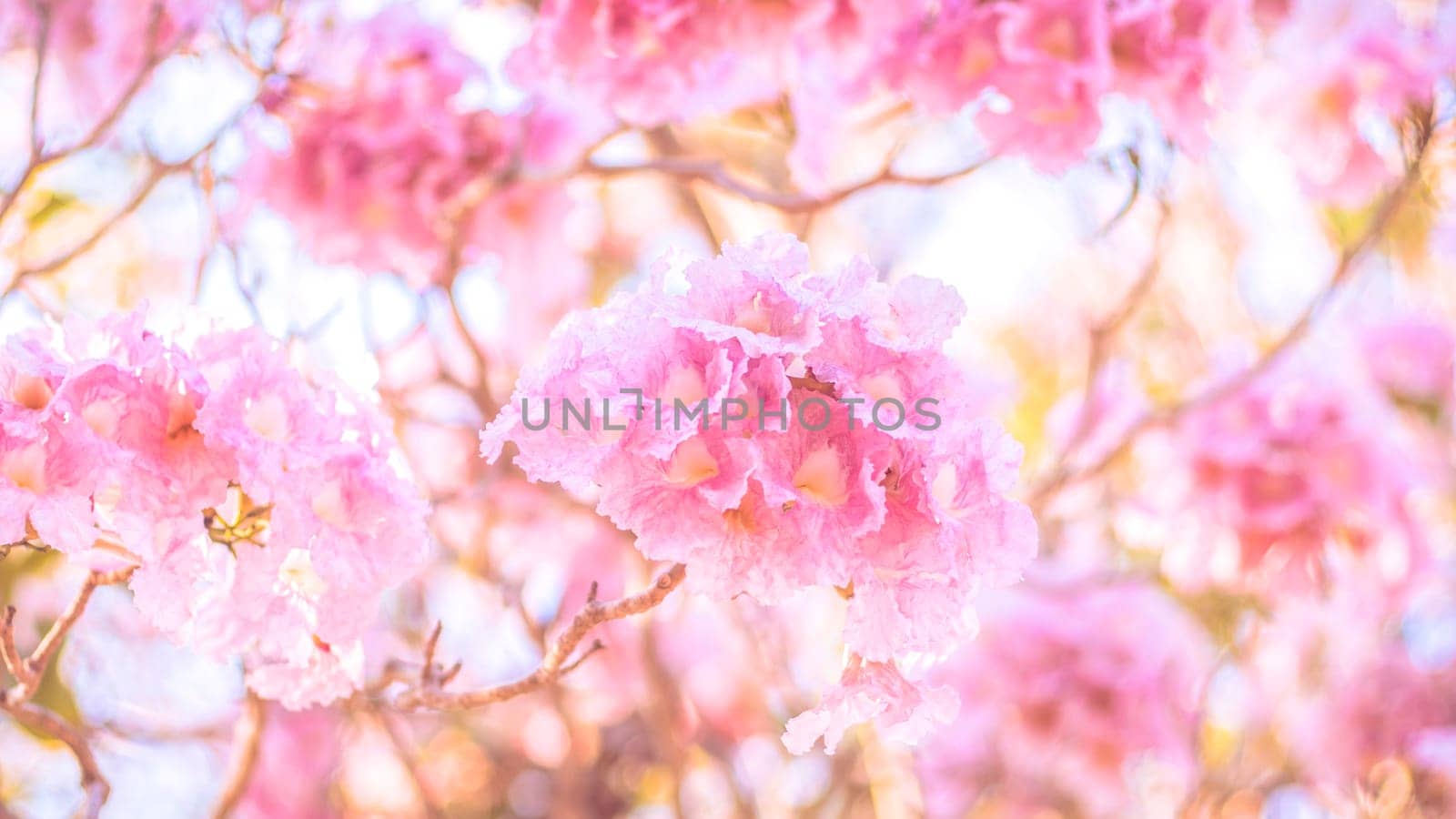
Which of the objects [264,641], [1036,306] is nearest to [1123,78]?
[264,641]

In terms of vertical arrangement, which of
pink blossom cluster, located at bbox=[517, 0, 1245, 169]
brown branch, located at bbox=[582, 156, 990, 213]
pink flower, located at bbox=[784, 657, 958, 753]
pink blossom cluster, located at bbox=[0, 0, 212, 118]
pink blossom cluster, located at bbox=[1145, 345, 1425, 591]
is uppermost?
pink blossom cluster, located at bbox=[0, 0, 212, 118]

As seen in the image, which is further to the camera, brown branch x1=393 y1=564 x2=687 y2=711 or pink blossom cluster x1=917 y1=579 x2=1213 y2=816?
pink blossom cluster x1=917 y1=579 x2=1213 y2=816

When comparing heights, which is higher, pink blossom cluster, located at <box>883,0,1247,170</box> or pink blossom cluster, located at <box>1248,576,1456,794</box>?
pink blossom cluster, located at <box>883,0,1247,170</box>

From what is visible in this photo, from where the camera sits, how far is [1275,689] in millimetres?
2918

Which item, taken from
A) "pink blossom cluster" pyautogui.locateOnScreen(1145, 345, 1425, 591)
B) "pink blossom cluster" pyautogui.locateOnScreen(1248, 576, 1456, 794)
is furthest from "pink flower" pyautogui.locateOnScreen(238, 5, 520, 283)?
"pink blossom cluster" pyautogui.locateOnScreen(1248, 576, 1456, 794)

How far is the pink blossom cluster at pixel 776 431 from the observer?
83 cm

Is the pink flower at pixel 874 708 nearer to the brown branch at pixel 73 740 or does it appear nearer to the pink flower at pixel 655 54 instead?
the brown branch at pixel 73 740

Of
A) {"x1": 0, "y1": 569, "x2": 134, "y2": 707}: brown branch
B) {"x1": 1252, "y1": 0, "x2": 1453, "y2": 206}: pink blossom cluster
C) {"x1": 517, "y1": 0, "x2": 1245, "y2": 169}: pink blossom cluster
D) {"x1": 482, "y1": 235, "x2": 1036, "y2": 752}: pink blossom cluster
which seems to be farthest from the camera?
{"x1": 1252, "y1": 0, "x2": 1453, "y2": 206}: pink blossom cluster

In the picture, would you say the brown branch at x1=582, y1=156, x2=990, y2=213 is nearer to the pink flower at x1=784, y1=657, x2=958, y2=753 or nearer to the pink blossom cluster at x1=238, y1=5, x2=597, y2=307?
the pink blossom cluster at x1=238, y1=5, x2=597, y2=307

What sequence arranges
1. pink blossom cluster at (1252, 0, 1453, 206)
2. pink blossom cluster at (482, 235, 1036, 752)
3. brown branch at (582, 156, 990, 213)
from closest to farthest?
1. pink blossom cluster at (482, 235, 1036, 752)
2. brown branch at (582, 156, 990, 213)
3. pink blossom cluster at (1252, 0, 1453, 206)

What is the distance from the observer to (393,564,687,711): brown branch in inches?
35.2

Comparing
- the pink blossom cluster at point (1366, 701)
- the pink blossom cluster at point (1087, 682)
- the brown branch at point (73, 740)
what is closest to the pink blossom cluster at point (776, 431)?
the brown branch at point (73, 740)

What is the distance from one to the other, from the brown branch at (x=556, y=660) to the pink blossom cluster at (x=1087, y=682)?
1.30 meters

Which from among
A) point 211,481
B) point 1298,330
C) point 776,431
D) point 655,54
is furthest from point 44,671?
point 1298,330
